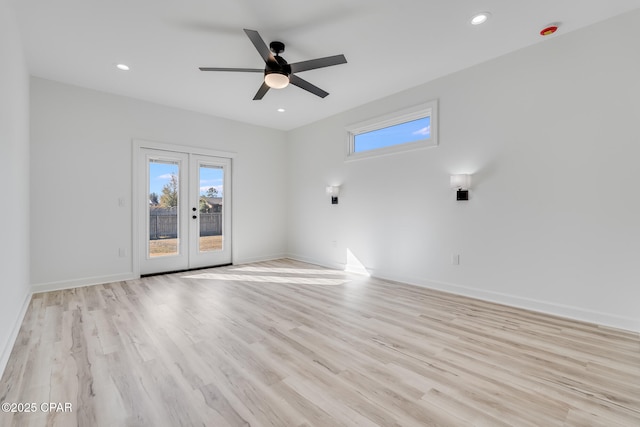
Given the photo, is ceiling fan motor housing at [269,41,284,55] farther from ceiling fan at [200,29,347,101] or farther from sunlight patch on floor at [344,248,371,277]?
sunlight patch on floor at [344,248,371,277]

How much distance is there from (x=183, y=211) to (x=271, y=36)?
342cm

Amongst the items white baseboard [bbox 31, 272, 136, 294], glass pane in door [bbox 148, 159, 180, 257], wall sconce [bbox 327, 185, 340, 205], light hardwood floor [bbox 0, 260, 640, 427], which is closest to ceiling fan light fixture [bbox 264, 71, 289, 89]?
light hardwood floor [bbox 0, 260, 640, 427]

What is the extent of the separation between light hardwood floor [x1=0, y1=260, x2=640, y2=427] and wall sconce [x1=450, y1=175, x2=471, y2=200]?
1.30 m

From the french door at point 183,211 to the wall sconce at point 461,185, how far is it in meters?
4.11

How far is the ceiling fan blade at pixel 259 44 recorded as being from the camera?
7.94 ft

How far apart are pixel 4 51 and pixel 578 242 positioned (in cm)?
531

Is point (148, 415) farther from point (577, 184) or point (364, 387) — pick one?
point (577, 184)

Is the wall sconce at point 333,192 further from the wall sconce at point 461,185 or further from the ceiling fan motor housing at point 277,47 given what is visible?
the ceiling fan motor housing at point 277,47

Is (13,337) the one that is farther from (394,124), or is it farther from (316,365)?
(394,124)

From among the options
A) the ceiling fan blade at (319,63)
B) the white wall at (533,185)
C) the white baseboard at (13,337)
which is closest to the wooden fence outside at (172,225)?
the white baseboard at (13,337)

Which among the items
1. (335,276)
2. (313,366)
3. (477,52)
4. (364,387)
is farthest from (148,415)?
(477,52)

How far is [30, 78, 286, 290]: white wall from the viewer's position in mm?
3850

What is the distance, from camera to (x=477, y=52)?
3266 mm

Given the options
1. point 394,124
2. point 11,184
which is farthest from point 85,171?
point 394,124
